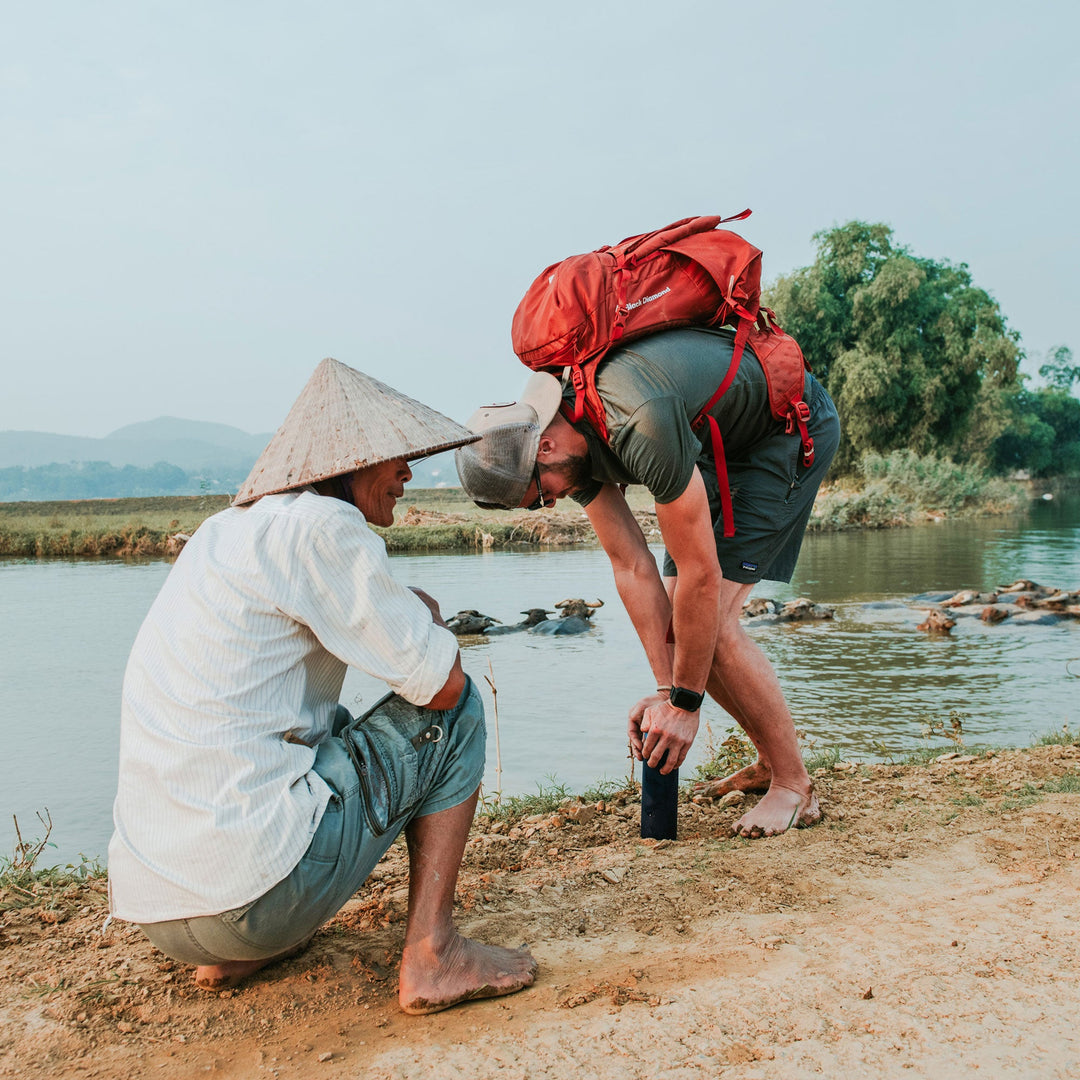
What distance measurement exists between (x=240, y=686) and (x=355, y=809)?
1.14 feet

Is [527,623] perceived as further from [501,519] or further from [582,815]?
[501,519]

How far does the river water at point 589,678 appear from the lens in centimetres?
459

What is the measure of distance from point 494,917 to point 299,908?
0.82 meters

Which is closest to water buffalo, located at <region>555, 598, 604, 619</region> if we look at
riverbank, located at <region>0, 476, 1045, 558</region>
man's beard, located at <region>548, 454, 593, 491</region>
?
man's beard, located at <region>548, 454, 593, 491</region>

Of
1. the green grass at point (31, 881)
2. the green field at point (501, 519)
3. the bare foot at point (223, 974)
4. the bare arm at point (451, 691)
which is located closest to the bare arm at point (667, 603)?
the bare arm at point (451, 691)

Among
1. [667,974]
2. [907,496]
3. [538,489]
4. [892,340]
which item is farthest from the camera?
[892,340]

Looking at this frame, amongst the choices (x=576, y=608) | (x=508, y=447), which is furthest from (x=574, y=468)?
(x=576, y=608)

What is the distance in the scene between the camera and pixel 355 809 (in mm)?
1903

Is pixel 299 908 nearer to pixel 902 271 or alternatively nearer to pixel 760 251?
pixel 760 251

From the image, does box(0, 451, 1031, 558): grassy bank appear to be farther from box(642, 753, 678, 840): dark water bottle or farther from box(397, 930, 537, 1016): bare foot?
box(397, 930, 537, 1016): bare foot

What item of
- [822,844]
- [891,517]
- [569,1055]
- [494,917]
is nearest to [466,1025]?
[569,1055]

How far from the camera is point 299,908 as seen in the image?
1.81 m

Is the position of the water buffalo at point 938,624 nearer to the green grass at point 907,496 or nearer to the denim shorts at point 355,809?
the denim shorts at point 355,809

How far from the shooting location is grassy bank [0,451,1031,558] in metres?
18.8
